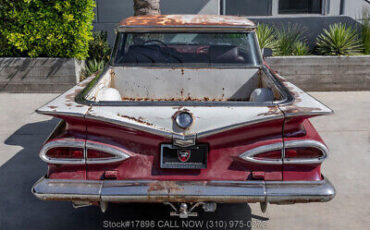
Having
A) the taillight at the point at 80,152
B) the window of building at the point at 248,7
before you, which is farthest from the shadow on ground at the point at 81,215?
the window of building at the point at 248,7

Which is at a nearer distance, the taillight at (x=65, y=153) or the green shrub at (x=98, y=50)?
the taillight at (x=65, y=153)

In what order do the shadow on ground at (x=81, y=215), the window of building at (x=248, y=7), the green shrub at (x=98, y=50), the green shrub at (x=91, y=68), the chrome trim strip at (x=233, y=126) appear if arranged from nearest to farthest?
1. the chrome trim strip at (x=233, y=126)
2. the shadow on ground at (x=81, y=215)
3. the green shrub at (x=91, y=68)
4. the green shrub at (x=98, y=50)
5. the window of building at (x=248, y=7)

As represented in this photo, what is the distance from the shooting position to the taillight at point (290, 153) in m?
3.04

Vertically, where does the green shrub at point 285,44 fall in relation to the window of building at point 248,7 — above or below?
below

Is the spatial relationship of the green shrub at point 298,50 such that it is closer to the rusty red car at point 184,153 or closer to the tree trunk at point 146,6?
the tree trunk at point 146,6

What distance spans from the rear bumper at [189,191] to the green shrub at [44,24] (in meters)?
6.15

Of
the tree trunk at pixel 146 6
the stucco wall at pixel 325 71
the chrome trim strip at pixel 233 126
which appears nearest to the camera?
the chrome trim strip at pixel 233 126

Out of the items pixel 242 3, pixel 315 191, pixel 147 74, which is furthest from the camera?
pixel 242 3

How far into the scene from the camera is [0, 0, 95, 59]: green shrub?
8492mm

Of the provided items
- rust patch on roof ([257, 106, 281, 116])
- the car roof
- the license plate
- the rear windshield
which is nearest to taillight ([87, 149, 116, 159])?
the license plate

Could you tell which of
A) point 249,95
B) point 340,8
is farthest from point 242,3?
point 249,95

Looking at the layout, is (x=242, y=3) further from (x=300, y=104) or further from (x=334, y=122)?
(x=300, y=104)

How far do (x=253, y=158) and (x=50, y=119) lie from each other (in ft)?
16.5

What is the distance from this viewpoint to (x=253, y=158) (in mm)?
3072
